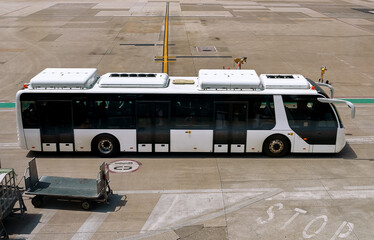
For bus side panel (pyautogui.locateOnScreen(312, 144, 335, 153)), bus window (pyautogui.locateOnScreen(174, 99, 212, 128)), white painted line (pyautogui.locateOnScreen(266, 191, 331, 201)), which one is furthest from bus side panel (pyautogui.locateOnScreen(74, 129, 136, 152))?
bus side panel (pyautogui.locateOnScreen(312, 144, 335, 153))

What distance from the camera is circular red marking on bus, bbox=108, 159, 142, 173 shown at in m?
14.4

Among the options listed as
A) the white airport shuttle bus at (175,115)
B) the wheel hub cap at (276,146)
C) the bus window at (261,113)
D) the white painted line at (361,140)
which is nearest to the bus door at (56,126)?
the white airport shuttle bus at (175,115)

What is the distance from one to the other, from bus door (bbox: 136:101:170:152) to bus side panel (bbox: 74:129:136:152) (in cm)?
25

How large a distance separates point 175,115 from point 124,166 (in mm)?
2477

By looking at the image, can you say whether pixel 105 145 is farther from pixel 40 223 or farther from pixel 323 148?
pixel 323 148

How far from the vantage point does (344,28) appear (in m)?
43.0

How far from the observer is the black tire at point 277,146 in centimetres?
1516

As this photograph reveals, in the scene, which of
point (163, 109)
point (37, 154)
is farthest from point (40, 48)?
point (163, 109)

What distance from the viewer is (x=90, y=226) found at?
11070 millimetres

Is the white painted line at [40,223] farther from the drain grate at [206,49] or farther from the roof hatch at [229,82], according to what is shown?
the drain grate at [206,49]

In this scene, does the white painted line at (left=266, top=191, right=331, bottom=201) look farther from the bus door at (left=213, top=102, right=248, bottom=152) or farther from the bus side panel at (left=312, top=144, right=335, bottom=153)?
the bus door at (left=213, top=102, right=248, bottom=152)

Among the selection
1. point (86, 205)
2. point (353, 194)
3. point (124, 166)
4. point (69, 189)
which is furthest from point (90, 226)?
point (353, 194)

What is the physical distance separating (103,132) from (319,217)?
772 centimetres

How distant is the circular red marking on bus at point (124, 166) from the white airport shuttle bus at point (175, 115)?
45 centimetres
